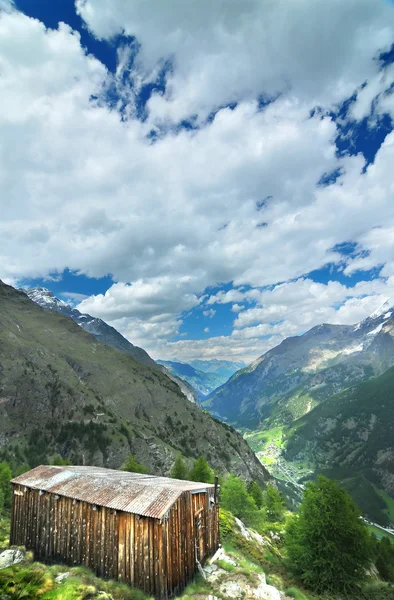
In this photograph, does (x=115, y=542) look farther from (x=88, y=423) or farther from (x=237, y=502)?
(x=88, y=423)

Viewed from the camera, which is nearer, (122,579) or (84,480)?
(122,579)

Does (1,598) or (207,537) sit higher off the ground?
(1,598)

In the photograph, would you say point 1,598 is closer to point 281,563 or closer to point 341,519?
point 341,519

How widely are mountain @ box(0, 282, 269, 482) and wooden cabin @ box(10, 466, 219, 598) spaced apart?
12026 centimetres

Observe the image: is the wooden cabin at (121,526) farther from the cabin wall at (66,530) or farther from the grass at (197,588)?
the grass at (197,588)

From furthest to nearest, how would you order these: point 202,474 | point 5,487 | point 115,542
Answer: point 202,474 < point 5,487 < point 115,542

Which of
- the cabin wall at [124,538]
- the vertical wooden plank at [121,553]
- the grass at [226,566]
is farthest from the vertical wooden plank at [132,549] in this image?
the grass at [226,566]

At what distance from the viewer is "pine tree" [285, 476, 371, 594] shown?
3094 centimetres

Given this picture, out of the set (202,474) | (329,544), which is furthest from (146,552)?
Result: (202,474)

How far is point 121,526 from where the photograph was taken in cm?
2322

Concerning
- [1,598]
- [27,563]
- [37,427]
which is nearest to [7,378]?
[37,427]

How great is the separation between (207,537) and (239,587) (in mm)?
6710

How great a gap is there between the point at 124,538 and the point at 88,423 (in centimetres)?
14902

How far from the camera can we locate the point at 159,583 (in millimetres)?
21453
